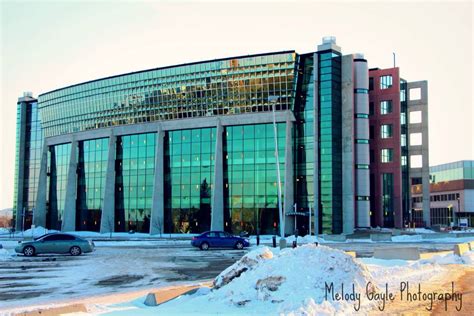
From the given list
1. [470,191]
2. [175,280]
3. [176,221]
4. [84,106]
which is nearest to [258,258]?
[175,280]

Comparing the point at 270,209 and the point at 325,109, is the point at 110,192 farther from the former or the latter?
the point at 325,109

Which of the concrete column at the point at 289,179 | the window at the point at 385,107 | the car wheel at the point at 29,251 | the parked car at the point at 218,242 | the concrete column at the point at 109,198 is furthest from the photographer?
the window at the point at 385,107

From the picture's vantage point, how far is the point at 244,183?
230ft

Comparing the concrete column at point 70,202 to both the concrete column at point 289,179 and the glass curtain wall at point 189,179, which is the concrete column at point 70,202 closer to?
the glass curtain wall at point 189,179

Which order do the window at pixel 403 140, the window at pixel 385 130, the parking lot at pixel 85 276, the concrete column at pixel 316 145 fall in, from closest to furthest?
the parking lot at pixel 85 276, the concrete column at pixel 316 145, the window at pixel 385 130, the window at pixel 403 140

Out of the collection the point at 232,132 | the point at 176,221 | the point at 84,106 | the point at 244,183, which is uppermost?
the point at 84,106

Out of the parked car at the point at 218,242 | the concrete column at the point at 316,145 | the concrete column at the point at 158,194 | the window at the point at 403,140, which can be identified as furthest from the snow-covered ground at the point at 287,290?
the window at the point at 403,140

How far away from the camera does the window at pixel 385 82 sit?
3226 inches

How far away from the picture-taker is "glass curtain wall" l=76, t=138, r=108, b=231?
273 ft

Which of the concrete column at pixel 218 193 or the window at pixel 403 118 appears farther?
the window at pixel 403 118

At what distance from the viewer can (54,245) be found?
3356 cm

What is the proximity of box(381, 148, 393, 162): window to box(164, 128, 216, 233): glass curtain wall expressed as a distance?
85.6ft

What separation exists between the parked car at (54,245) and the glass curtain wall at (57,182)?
5601cm

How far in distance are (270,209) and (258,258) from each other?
53.3m
